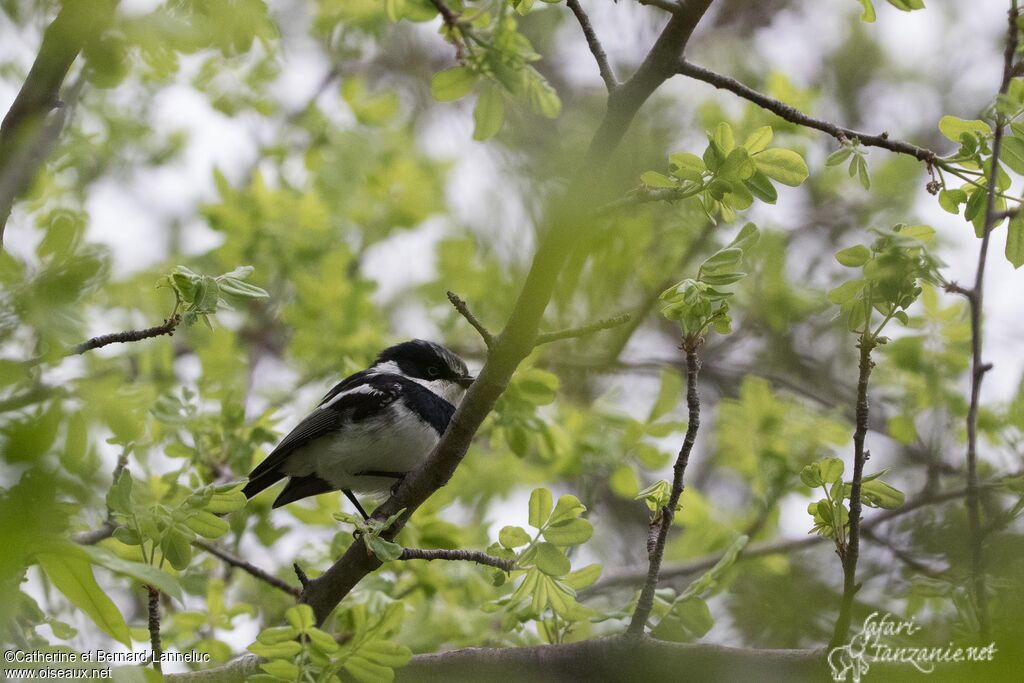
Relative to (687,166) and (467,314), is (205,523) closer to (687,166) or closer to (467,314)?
(467,314)

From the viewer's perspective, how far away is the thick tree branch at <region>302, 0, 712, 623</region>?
2.31 metres

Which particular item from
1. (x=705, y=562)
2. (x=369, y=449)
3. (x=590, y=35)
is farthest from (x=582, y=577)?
(x=705, y=562)

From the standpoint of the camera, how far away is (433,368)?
5168 mm

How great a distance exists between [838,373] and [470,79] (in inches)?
178

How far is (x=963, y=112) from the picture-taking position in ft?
22.5

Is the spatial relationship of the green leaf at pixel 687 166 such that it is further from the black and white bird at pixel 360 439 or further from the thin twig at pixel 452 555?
Result: the black and white bird at pixel 360 439

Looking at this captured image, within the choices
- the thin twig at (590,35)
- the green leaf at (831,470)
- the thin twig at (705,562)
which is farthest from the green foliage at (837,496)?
the thin twig at (705,562)

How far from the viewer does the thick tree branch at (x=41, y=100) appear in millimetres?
1894

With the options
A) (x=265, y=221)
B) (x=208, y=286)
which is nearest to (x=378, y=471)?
(x=265, y=221)

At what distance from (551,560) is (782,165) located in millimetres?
1177

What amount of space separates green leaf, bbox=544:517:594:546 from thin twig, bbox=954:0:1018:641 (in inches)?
36.1

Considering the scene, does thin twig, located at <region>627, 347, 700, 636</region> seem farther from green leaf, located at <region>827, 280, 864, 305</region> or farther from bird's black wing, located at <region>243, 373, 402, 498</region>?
bird's black wing, located at <region>243, 373, 402, 498</region>

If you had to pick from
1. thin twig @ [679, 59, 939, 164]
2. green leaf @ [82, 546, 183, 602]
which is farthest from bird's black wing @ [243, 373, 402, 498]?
green leaf @ [82, 546, 183, 602]

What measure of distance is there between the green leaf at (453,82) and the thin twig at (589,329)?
3.41 feet
